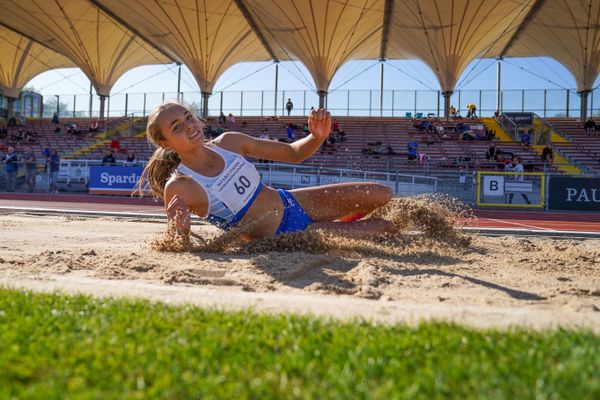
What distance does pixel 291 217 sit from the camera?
448 cm

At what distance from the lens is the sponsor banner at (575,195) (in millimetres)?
15461

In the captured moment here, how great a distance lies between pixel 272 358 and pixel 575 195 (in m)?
16.4

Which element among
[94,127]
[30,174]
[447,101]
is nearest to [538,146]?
[447,101]

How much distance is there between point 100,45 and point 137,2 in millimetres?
8941

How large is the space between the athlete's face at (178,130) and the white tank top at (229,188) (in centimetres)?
19

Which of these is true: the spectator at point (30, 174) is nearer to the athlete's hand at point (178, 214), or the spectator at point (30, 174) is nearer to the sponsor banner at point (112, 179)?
the sponsor banner at point (112, 179)

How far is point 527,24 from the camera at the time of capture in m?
35.1

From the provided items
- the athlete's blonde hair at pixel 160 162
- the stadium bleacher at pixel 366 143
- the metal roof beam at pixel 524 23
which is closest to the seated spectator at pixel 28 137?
the stadium bleacher at pixel 366 143

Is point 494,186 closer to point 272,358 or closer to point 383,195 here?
point 383,195

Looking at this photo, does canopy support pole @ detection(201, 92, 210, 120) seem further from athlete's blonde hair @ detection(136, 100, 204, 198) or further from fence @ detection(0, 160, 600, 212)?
athlete's blonde hair @ detection(136, 100, 204, 198)

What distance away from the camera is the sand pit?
2.28 m

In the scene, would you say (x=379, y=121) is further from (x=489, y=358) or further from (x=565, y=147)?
(x=489, y=358)

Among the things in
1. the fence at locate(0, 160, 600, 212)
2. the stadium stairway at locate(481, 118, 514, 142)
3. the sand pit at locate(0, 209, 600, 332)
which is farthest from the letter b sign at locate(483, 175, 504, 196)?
the stadium stairway at locate(481, 118, 514, 142)

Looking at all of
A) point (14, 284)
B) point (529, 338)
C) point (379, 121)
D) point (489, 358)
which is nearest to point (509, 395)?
point (489, 358)
